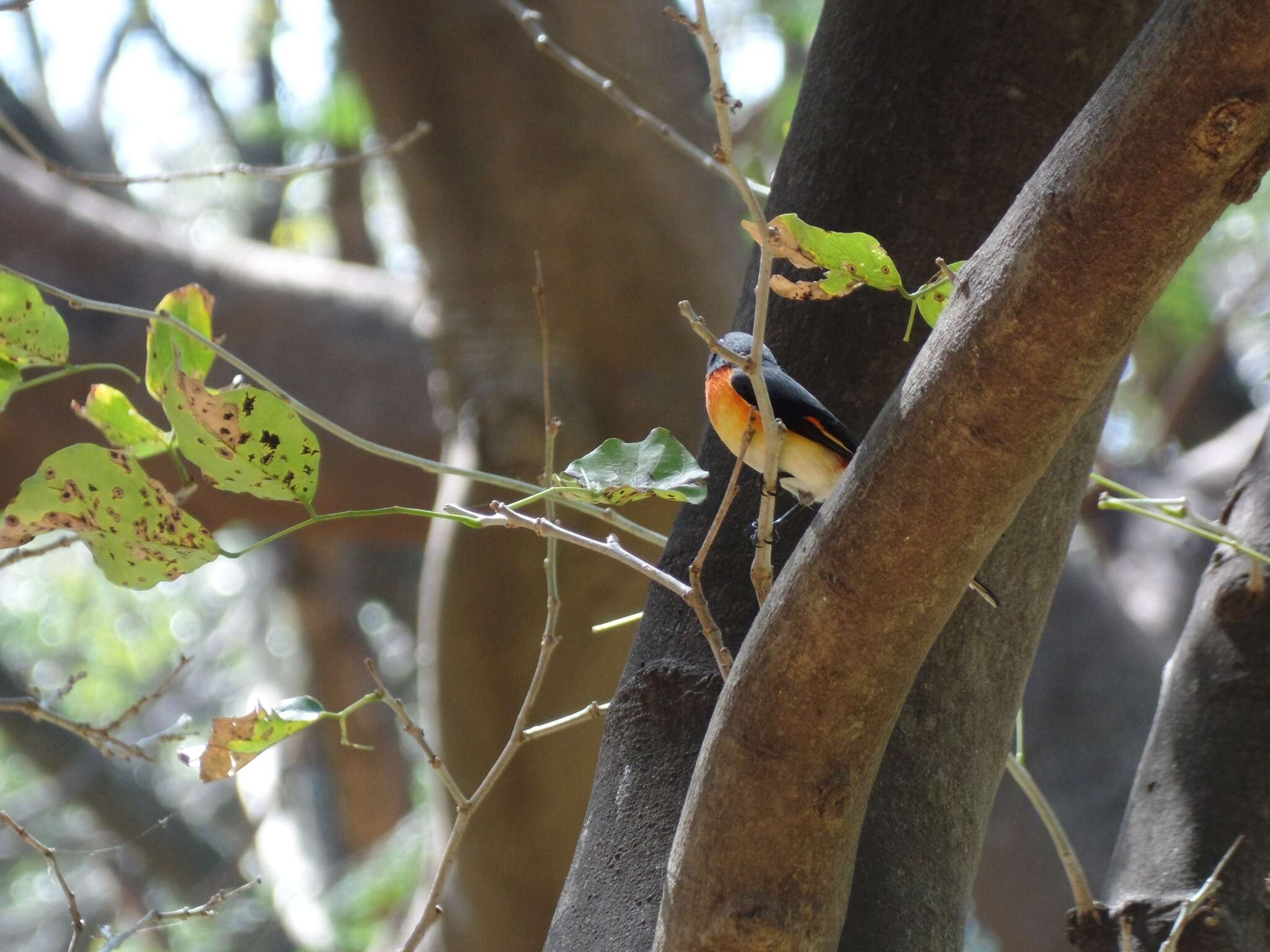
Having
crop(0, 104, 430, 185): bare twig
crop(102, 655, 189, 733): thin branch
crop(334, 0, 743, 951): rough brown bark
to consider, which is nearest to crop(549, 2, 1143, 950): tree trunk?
crop(102, 655, 189, 733): thin branch

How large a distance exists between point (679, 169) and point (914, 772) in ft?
7.44

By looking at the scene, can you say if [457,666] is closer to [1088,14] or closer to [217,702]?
[1088,14]

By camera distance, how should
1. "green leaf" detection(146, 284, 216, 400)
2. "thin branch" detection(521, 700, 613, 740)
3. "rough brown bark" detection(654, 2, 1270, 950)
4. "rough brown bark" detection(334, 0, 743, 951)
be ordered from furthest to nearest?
"rough brown bark" detection(334, 0, 743, 951)
"green leaf" detection(146, 284, 216, 400)
"thin branch" detection(521, 700, 613, 740)
"rough brown bark" detection(654, 2, 1270, 950)

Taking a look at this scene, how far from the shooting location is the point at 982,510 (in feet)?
2.85

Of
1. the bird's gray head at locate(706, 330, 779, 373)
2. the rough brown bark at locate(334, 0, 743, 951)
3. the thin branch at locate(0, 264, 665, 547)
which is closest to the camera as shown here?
the thin branch at locate(0, 264, 665, 547)

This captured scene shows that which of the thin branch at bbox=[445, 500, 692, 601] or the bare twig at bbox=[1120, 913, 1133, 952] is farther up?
the thin branch at bbox=[445, 500, 692, 601]

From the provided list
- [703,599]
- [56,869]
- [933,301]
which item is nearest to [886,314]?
[933,301]

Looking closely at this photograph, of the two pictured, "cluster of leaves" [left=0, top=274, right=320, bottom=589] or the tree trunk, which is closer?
"cluster of leaves" [left=0, top=274, right=320, bottom=589]

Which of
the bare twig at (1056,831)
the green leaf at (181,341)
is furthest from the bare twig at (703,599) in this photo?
the green leaf at (181,341)

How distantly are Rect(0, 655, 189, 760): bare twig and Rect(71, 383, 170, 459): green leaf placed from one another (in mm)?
335

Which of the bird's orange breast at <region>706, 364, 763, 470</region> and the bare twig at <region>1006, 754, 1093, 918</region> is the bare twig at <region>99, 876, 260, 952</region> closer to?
the bird's orange breast at <region>706, 364, 763, 470</region>

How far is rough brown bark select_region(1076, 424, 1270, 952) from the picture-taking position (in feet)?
4.61

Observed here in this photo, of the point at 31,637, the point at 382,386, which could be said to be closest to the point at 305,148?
the point at 382,386

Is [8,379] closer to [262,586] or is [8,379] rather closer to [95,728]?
[95,728]
